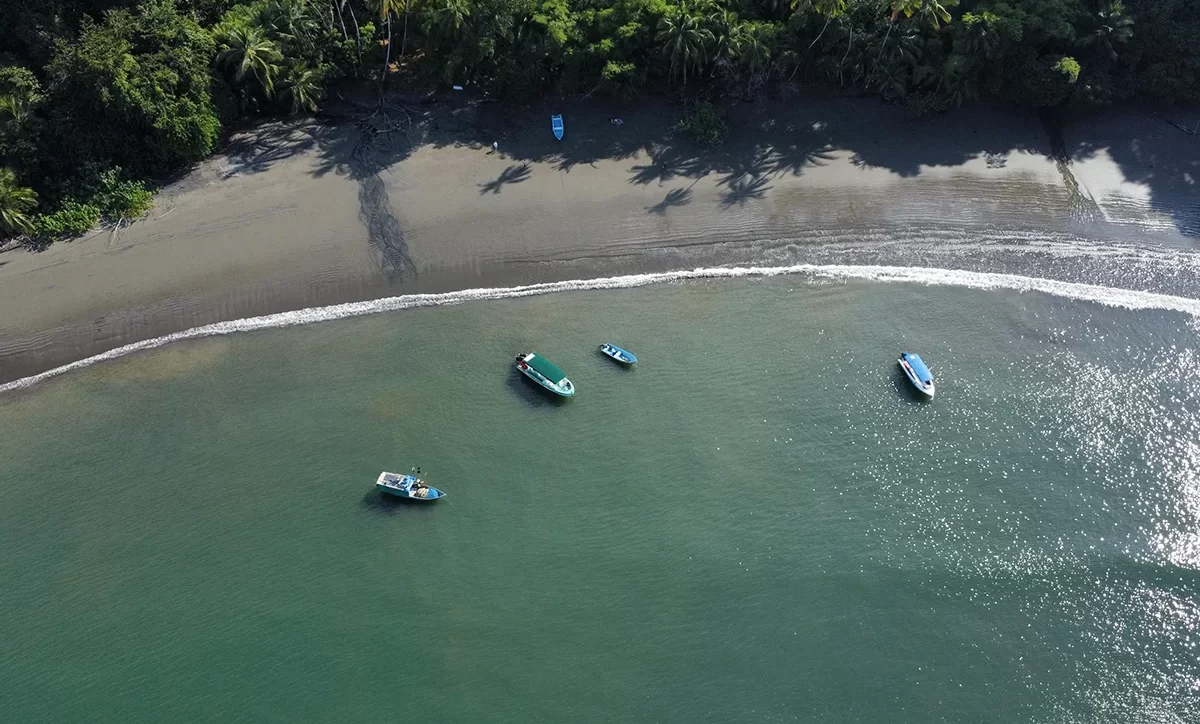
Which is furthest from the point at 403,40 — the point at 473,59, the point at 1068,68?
the point at 1068,68

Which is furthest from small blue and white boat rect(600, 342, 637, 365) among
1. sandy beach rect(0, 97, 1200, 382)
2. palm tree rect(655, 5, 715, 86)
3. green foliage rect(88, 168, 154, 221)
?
green foliage rect(88, 168, 154, 221)

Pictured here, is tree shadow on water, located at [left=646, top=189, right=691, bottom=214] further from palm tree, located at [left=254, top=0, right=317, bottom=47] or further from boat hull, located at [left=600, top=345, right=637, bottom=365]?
palm tree, located at [left=254, top=0, right=317, bottom=47]

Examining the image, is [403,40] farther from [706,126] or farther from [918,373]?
[918,373]

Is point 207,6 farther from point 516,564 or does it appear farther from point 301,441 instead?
point 516,564

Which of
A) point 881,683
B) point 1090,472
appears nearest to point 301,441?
point 881,683

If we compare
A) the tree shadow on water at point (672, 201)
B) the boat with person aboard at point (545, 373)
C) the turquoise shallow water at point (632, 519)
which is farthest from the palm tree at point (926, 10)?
the boat with person aboard at point (545, 373)

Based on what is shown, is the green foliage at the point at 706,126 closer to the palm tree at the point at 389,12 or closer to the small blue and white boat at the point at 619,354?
the small blue and white boat at the point at 619,354
